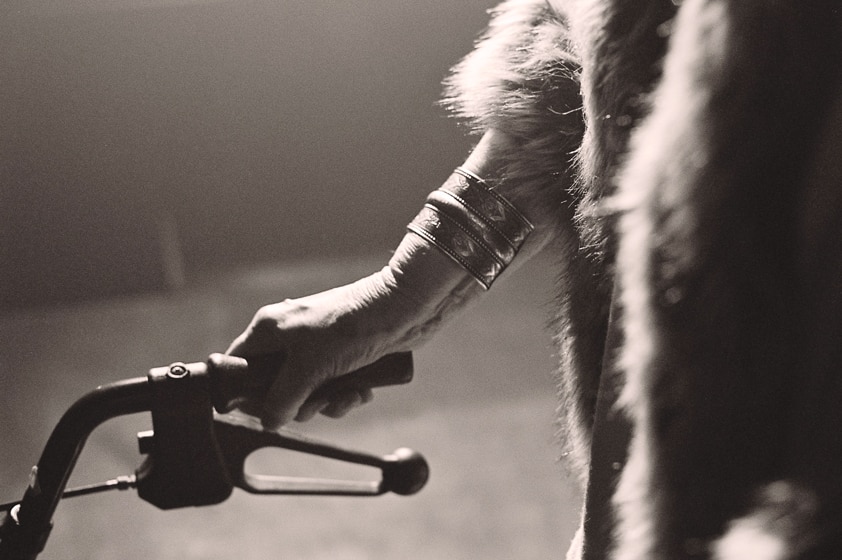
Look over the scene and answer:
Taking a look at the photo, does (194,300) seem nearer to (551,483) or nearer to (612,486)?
(551,483)

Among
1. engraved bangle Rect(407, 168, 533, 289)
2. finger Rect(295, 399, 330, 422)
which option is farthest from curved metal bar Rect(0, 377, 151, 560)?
engraved bangle Rect(407, 168, 533, 289)

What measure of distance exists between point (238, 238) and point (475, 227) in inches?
49.1

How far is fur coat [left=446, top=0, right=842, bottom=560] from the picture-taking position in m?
0.30

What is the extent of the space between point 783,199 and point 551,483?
4.23ft

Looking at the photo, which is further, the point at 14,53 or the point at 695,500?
the point at 14,53

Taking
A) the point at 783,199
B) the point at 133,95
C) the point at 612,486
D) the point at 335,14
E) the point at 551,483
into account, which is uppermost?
the point at 335,14

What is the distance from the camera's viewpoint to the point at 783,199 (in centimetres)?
31

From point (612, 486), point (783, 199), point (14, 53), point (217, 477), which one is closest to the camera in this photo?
point (783, 199)

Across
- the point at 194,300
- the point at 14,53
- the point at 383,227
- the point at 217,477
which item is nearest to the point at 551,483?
the point at 383,227

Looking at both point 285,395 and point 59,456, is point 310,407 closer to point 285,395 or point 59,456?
point 285,395

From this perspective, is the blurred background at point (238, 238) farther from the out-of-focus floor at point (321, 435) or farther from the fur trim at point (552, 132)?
the fur trim at point (552, 132)

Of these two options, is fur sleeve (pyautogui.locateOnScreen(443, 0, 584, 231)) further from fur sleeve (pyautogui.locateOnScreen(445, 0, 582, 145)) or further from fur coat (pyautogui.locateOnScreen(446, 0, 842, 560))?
fur coat (pyautogui.locateOnScreen(446, 0, 842, 560))

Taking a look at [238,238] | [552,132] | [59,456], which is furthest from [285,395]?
[238,238]

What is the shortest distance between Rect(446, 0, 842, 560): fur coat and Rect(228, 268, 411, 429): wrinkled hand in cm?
21
